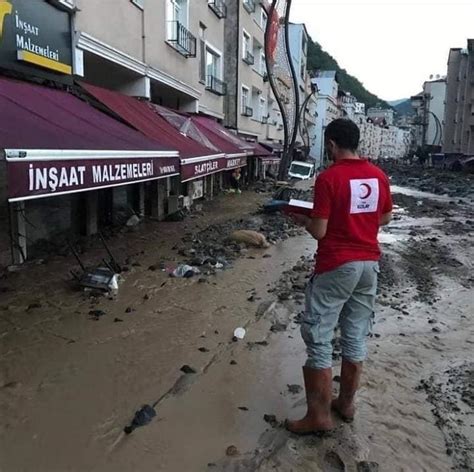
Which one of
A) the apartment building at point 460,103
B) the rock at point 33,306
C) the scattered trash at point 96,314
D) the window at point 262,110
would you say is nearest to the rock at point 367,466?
the scattered trash at point 96,314

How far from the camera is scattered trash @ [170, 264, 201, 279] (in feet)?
26.3

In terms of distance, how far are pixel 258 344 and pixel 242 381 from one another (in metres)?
0.96

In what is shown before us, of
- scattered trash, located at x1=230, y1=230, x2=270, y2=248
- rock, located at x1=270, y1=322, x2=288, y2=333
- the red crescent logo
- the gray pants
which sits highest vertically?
the red crescent logo

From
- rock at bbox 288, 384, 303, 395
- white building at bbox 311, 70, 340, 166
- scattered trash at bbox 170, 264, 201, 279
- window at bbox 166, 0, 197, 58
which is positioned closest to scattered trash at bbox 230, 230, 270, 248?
scattered trash at bbox 170, 264, 201, 279

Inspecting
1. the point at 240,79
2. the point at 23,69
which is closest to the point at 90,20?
the point at 23,69

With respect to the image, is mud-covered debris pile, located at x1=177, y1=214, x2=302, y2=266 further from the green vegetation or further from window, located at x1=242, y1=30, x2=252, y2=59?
the green vegetation

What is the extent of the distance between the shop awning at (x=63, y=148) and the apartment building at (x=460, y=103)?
53.6 m

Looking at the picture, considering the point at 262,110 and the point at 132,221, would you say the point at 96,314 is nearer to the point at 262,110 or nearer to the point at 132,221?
the point at 132,221

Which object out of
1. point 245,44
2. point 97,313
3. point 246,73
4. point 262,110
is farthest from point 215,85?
point 97,313

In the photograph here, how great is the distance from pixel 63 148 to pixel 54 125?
102 centimetres

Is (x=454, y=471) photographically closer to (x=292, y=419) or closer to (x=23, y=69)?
(x=292, y=419)

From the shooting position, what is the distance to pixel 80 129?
5.82 metres

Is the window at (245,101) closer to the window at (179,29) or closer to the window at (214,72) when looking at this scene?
the window at (214,72)

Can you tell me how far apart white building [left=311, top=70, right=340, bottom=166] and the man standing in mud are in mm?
65354
